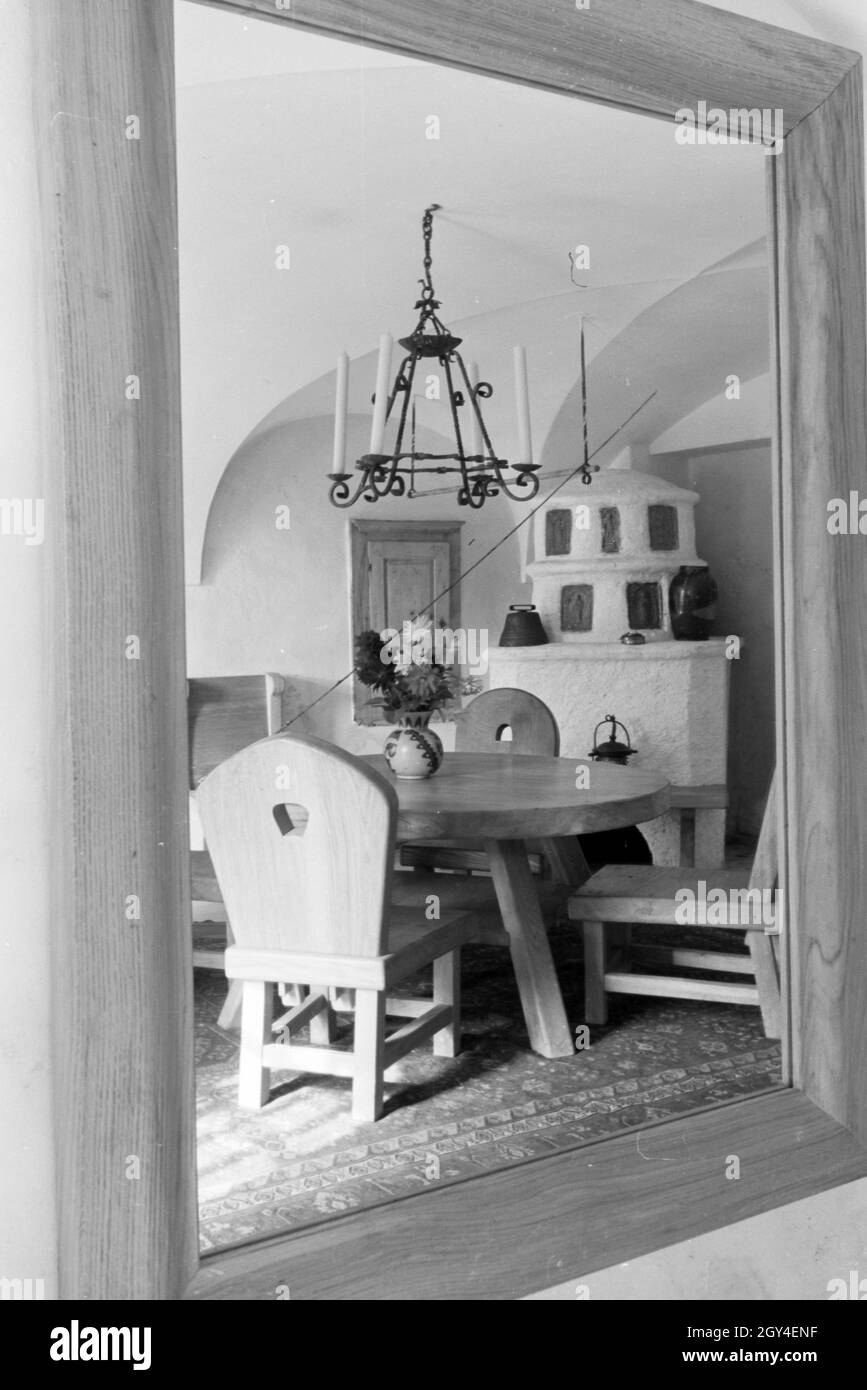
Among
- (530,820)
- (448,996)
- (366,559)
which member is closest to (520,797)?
(530,820)

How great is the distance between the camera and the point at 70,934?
1395 mm

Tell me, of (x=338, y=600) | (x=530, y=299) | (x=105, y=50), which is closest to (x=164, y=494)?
(x=338, y=600)

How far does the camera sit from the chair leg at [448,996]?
1654mm

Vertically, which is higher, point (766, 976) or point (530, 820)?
point (530, 820)

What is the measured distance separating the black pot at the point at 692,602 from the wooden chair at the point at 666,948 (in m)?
0.28

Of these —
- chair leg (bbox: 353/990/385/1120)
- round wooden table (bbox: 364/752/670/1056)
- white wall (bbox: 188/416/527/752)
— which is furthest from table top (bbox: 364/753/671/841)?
chair leg (bbox: 353/990/385/1120)

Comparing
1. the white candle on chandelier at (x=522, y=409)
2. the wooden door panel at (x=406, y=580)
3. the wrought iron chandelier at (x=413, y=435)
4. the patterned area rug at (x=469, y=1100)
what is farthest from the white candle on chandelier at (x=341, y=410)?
the patterned area rug at (x=469, y=1100)

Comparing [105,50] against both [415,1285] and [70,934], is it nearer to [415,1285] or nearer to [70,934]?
[70,934]

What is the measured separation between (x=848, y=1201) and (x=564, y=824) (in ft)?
2.67

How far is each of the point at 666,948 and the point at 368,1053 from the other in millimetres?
481

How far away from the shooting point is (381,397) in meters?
1.58

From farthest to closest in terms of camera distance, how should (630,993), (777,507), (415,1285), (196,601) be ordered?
1. (777,507)
2. (630,993)
3. (415,1285)
4. (196,601)

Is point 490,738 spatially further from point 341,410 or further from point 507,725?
point 341,410

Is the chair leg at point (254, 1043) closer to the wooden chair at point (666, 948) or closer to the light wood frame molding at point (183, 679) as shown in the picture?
the light wood frame molding at point (183, 679)
